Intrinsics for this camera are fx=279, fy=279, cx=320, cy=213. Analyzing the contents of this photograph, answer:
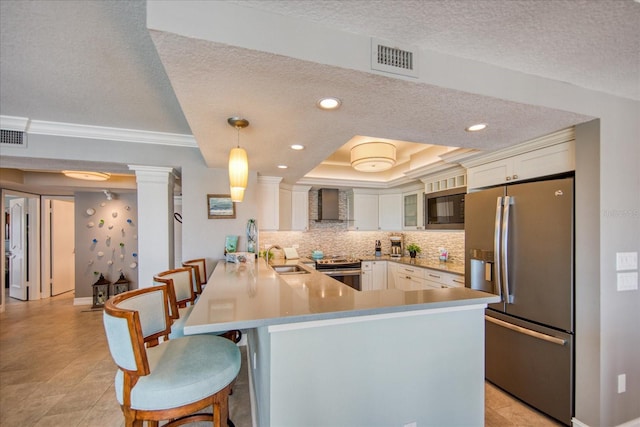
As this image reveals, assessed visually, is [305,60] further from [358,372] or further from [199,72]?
[358,372]

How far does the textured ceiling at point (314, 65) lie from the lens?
1214 mm

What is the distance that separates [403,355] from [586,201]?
1.72m

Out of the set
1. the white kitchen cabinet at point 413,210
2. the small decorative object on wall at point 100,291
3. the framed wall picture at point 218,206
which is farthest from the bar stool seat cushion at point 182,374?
the small decorative object on wall at point 100,291

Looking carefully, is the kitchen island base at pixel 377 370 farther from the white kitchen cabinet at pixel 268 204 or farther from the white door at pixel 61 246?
the white door at pixel 61 246

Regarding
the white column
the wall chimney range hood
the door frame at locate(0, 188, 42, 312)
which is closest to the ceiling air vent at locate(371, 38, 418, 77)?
the white column

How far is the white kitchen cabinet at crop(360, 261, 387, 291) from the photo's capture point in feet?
15.9

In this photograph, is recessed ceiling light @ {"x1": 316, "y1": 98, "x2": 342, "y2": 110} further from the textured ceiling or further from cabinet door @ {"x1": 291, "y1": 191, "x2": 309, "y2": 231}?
cabinet door @ {"x1": 291, "y1": 191, "x2": 309, "y2": 231}

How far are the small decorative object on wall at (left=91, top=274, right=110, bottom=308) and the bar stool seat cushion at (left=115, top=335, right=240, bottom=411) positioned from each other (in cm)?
489

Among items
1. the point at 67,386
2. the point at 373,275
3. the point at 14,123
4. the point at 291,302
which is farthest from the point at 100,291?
the point at 291,302

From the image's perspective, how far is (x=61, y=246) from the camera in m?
6.39

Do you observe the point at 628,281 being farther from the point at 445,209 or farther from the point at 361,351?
the point at 361,351

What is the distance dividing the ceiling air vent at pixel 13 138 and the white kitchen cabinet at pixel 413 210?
4.93 metres

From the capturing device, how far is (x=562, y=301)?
2090mm

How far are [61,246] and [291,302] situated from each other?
7.55 m
